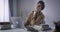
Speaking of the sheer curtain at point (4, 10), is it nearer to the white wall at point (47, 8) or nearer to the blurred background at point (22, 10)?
the blurred background at point (22, 10)

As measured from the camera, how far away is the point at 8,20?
134cm

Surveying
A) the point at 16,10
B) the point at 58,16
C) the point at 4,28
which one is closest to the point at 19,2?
the point at 16,10

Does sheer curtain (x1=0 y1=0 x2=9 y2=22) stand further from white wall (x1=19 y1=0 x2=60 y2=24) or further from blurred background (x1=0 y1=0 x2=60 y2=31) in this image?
white wall (x1=19 y1=0 x2=60 y2=24)

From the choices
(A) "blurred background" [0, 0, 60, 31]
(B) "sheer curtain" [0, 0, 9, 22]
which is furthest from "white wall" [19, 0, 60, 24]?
(B) "sheer curtain" [0, 0, 9, 22]

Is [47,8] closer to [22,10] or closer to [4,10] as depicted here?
[22,10]

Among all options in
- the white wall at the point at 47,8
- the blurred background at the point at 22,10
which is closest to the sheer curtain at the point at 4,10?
the blurred background at the point at 22,10

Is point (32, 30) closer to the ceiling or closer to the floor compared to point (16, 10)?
closer to the floor

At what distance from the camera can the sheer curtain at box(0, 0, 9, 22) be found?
1.34 meters

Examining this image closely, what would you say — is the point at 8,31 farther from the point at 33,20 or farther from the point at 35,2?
the point at 35,2

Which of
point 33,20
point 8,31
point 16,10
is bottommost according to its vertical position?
point 8,31

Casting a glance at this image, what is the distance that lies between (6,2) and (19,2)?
0.42ft

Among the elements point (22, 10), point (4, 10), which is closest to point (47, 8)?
point (22, 10)

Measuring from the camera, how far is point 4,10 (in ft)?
4.39

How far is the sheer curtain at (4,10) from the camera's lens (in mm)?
1339
